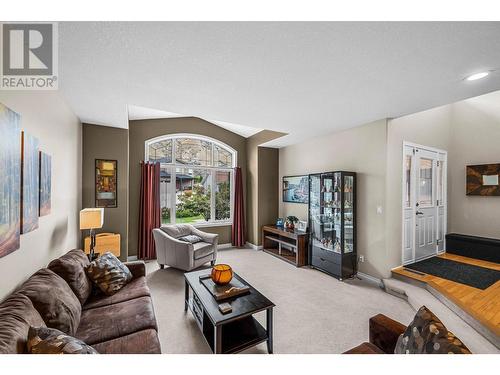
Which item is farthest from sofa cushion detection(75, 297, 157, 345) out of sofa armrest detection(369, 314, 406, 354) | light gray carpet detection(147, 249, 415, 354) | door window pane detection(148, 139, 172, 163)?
door window pane detection(148, 139, 172, 163)

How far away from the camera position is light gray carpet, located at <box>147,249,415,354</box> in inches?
81.1

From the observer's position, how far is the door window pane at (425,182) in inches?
153

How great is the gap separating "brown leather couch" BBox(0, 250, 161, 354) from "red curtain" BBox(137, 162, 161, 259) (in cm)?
229

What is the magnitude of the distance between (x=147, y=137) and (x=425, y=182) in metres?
5.46

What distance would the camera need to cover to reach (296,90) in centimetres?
235

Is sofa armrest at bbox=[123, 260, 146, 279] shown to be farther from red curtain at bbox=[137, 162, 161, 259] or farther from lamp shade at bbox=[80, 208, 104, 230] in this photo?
red curtain at bbox=[137, 162, 161, 259]

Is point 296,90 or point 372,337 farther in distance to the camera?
point 296,90

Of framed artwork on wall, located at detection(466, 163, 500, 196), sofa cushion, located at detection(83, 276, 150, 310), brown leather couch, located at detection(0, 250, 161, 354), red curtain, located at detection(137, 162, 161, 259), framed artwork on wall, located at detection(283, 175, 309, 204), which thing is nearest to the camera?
brown leather couch, located at detection(0, 250, 161, 354)

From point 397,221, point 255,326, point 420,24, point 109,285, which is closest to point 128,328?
point 109,285

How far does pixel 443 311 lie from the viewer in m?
2.52

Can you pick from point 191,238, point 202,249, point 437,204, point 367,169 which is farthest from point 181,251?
point 437,204

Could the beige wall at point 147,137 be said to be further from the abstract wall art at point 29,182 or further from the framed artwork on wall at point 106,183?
the abstract wall art at point 29,182
